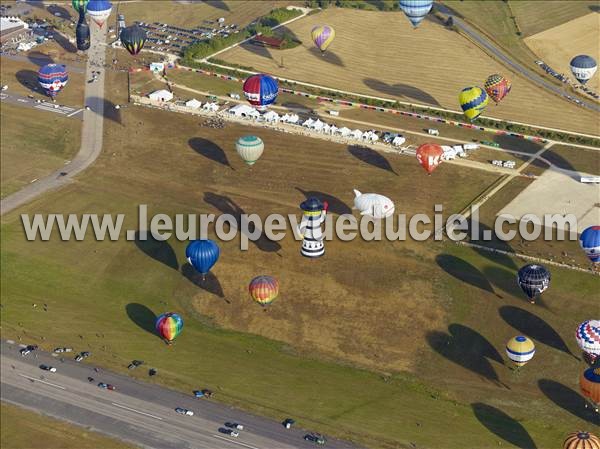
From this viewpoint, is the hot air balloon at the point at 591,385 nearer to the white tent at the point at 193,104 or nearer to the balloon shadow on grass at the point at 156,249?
the balloon shadow on grass at the point at 156,249

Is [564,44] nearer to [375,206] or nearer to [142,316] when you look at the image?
[375,206]

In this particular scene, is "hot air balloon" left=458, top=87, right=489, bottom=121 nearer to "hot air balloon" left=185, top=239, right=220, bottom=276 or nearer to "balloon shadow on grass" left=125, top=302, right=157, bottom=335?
"hot air balloon" left=185, top=239, right=220, bottom=276

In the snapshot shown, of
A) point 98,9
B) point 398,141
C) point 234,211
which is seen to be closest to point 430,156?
point 398,141

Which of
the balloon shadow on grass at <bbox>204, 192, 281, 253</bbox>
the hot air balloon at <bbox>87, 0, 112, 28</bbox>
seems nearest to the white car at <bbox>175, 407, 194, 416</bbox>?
the balloon shadow on grass at <bbox>204, 192, 281, 253</bbox>

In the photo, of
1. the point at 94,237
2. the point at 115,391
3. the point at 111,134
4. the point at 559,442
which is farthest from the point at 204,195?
the point at 559,442

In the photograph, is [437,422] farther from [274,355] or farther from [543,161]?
[543,161]

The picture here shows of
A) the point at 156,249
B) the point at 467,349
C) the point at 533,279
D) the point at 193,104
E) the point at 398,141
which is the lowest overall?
the point at 467,349
